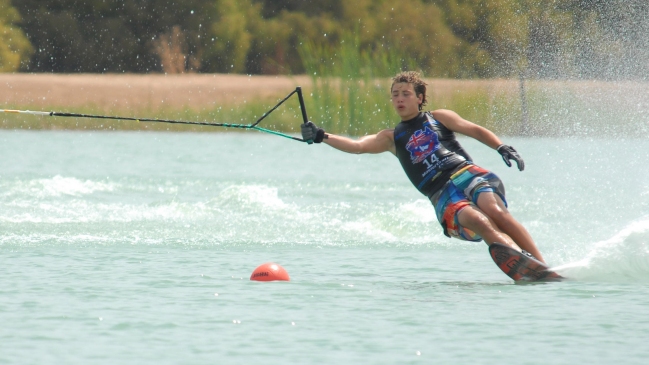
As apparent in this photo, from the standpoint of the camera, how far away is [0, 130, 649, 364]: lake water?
18.2 feet

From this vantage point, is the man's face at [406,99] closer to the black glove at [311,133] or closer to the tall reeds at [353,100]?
the black glove at [311,133]

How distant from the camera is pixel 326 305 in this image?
660 cm

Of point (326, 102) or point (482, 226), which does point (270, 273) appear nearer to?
point (482, 226)

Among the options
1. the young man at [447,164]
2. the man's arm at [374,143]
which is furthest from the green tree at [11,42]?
the young man at [447,164]

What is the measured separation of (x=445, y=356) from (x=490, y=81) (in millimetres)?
25634

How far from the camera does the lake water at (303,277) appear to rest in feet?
18.2

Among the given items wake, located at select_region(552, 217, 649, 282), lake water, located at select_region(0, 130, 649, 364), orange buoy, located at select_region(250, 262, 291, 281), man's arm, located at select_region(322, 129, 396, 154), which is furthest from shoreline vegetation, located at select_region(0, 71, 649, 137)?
orange buoy, located at select_region(250, 262, 291, 281)

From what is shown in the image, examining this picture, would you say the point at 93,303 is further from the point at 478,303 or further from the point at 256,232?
the point at 256,232

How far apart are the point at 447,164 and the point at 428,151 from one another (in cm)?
15

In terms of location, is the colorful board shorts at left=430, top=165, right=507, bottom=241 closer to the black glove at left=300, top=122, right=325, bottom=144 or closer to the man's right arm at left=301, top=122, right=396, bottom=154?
the man's right arm at left=301, top=122, right=396, bottom=154

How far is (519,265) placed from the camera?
23.8 ft

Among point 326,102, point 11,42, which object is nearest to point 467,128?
point 326,102

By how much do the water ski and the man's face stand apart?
1.14 metres

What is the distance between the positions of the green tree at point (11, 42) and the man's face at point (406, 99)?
34508 millimetres
